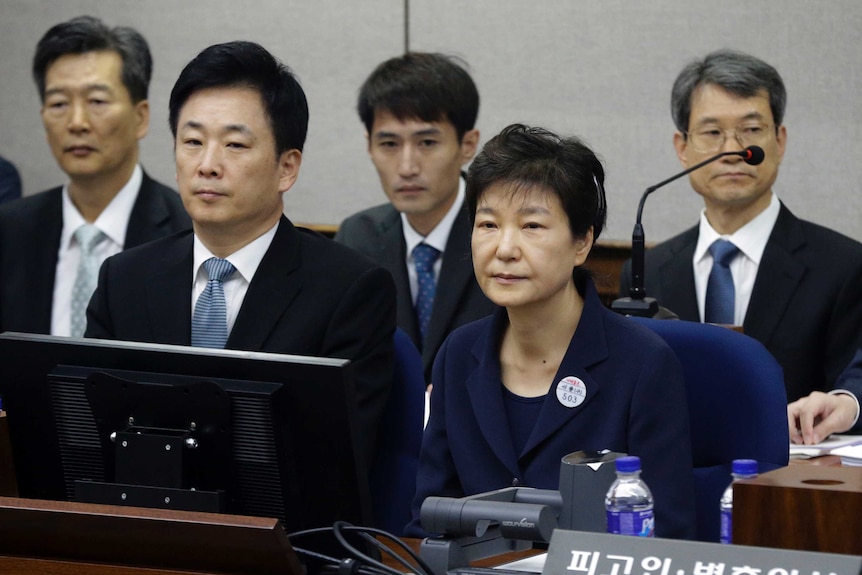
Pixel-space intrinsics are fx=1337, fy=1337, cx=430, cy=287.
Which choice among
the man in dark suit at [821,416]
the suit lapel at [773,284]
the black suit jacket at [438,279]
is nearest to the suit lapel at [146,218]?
the black suit jacket at [438,279]

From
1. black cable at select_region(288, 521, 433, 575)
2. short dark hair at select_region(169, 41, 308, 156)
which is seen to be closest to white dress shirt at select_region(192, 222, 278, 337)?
short dark hair at select_region(169, 41, 308, 156)

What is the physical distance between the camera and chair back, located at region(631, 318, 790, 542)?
204 centimetres

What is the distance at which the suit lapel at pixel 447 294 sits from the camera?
341 centimetres

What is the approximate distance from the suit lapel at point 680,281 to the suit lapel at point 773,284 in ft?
0.53

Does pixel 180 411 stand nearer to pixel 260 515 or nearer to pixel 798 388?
pixel 260 515

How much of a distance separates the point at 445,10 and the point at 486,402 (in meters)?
2.81

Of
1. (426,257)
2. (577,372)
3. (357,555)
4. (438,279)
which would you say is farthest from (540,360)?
(426,257)

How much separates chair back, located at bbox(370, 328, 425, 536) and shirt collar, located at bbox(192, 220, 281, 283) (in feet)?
1.18

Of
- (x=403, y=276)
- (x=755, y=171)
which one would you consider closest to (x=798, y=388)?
(x=755, y=171)

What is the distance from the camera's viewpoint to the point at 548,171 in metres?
2.13

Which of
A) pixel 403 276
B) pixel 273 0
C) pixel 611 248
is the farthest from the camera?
pixel 273 0

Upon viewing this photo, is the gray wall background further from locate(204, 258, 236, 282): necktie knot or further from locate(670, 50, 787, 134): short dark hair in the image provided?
locate(204, 258, 236, 282): necktie knot

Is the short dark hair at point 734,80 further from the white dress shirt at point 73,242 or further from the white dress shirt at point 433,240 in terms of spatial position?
the white dress shirt at point 73,242

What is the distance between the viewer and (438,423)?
84.1 inches
